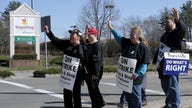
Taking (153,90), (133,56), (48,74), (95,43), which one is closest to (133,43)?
(133,56)

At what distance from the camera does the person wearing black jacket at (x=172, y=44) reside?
25.9ft

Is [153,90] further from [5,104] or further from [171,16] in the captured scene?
[171,16]

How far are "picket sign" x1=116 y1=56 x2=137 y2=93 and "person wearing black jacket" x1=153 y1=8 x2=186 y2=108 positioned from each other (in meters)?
0.77

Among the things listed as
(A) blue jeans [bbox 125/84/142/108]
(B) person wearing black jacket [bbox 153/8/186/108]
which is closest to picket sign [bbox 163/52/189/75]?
(B) person wearing black jacket [bbox 153/8/186/108]

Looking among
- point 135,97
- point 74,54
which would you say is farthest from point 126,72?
point 74,54

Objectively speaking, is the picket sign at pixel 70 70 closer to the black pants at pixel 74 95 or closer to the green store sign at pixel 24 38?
the black pants at pixel 74 95

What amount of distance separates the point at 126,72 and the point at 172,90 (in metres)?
1.07

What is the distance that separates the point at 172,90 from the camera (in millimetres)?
8203

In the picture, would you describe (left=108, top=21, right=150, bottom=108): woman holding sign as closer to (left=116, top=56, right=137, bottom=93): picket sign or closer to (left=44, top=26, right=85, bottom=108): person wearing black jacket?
(left=116, top=56, right=137, bottom=93): picket sign

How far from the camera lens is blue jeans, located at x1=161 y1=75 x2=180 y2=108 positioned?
815 cm

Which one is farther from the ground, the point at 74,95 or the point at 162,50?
the point at 162,50

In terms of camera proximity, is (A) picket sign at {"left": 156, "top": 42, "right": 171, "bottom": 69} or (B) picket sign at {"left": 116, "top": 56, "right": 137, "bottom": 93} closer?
(B) picket sign at {"left": 116, "top": 56, "right": 137, "bottom": 93}

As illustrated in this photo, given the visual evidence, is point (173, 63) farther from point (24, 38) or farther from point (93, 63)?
point (24, 38)

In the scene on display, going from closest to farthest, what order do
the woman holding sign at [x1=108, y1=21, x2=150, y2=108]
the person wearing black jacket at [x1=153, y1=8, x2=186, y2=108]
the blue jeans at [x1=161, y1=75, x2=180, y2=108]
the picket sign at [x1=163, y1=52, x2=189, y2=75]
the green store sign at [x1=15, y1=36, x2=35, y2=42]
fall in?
the woman holding sign at [x1=108, y1=21, x2=150, y2=108] → the person wearing black jacket at [x1=153, y1=8, x2=186, y2=108] → the picket sign at [x1=163, y1=52, x2=189, y2=75] → the blue jeans at [x1=161, y1=75, x2=180, y2=108] → the green store sign at [x1=15, y1=36, x2=35, y2=42]
